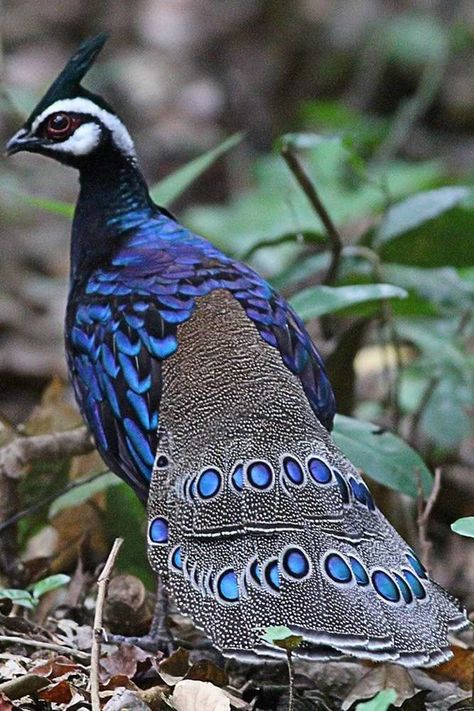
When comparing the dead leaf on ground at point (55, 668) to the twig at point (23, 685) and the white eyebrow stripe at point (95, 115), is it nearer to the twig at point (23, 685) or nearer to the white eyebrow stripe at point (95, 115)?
the twig at point (23, 685)

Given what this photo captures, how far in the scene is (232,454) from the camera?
337 centimetres

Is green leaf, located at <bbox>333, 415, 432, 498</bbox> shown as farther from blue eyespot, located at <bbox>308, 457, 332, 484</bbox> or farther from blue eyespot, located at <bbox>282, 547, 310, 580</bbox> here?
blue eyespot, located at <bbox>282, 547, 310, 580</bbox>

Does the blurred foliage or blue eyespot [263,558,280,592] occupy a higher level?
blue eyespot [263,558,280,592]

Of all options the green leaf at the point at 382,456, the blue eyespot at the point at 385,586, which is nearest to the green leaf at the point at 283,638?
the blue eyespot at the point at 385,586

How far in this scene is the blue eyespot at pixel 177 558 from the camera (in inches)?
129

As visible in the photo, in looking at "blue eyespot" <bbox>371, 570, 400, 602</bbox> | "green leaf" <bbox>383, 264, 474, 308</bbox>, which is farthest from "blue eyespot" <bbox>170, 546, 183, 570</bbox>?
"green leaf" <bbox>383, 264, 474, 308</bbox>

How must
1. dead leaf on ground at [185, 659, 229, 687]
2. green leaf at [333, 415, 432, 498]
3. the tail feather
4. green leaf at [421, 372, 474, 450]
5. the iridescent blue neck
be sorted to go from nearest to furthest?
the tail feather
dead leaf on ground at [185, 659, 229, 687]
green leaf at [333, 415, 432, 498]
the iridescent blue neck
green leaf at [421, 372, 474, 450]

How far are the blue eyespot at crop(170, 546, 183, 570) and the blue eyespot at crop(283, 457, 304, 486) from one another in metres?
0.32

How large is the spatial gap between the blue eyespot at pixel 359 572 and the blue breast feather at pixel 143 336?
2.09 ft

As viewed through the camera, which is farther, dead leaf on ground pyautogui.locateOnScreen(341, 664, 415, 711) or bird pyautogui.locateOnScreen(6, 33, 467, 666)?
dead leaf on ground pyautogui.locateOnScreen(341, 664, 415, 711)

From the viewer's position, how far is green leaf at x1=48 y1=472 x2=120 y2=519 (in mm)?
4430

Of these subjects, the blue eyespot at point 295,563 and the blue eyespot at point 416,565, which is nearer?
the blue eyespot at point 295,563

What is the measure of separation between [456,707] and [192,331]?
122cm

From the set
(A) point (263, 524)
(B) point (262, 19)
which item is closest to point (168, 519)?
(A) point (263, 524)
